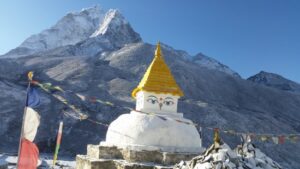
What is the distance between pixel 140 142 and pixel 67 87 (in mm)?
53112

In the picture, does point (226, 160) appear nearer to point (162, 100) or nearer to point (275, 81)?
point (162, 100)

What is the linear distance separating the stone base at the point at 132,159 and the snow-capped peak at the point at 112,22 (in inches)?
4391

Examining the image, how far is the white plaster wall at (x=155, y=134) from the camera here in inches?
512

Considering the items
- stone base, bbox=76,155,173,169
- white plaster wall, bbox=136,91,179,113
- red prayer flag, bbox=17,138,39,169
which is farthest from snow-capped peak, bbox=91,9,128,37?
red prayer flag, bbox=17,138,39,169

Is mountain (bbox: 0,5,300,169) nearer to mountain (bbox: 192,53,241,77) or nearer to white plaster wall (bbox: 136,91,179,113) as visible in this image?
white plaster wall (bbox: 136,91,179,113)

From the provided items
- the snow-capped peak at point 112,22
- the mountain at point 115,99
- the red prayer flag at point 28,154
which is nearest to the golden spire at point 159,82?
the red prayer flag at point 28,154

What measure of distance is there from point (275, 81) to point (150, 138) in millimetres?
106157

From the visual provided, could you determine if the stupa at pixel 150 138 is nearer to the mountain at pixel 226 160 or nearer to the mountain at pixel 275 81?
the mountain at pixel 226 160

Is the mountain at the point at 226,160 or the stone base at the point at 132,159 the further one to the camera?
the stone base at the point at 132,159

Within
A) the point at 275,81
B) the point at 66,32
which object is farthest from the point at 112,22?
the point at 275,81

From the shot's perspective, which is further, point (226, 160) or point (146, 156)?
point (146, 156)

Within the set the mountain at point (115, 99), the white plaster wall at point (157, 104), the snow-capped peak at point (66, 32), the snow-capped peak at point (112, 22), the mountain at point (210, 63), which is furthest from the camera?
the mountain at point (210, 63)

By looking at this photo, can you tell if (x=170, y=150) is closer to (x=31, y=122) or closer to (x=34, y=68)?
(x=31, y=122)

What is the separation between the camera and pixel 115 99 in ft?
194
